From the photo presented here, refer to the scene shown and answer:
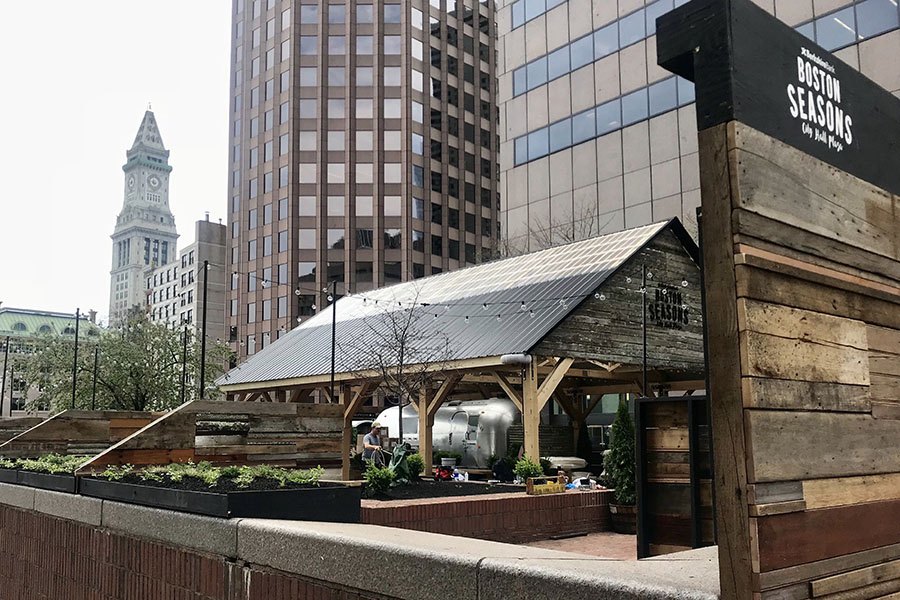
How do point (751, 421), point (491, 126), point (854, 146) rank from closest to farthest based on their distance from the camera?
point (751, 421), point (854, 146), point (491, 126)

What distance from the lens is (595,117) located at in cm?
4366

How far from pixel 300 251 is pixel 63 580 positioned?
7631cm

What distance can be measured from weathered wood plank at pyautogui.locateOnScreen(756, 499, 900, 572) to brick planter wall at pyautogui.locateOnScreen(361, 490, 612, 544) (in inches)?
358

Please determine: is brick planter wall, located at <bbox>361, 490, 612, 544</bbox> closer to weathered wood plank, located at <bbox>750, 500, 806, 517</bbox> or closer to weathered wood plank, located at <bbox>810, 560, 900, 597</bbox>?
weathered wood plank, located at <bbox>810, 560, 900, 597</bbox>

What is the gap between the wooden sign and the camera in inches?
115

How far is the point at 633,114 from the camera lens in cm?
4156

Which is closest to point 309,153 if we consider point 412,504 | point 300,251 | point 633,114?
point 300,251

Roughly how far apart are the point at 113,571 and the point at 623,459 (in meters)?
10.8

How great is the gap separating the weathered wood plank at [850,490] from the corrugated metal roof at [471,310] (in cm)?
1439

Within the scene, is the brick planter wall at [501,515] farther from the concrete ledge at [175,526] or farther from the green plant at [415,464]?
the concrete ledge at [175,526]

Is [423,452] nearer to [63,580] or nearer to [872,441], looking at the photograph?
[63,580]

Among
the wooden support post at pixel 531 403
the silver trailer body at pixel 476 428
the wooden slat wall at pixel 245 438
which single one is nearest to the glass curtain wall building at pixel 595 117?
the silver trailer body at pixel 476 428

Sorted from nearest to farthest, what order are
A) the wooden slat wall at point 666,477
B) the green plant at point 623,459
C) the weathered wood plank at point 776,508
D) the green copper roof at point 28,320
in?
the weathered wood plank at point 776,508
the wooden slat wall at point 666,477
the green plant at point 623,459
the green copper roof at point 28,320

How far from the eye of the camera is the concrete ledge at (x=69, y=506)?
6.38 meters
